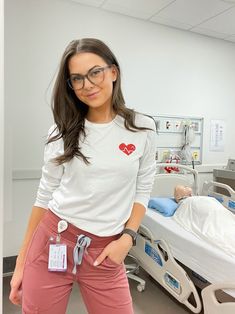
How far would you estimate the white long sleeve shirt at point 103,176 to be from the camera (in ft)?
2.97

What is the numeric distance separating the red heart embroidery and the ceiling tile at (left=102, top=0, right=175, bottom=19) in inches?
88.5

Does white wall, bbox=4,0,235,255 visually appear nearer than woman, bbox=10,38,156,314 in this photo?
No

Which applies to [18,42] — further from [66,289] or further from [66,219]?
[66,289]

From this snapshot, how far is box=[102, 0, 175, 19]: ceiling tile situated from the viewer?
267 centimetres

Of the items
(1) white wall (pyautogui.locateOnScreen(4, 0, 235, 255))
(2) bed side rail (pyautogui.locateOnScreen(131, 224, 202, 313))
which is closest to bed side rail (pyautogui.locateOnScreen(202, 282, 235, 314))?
(2) bed side rail (pyautogui.locateOnScreen(131, 224, 202, 313))

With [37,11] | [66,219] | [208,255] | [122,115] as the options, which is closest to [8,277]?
[208,255]

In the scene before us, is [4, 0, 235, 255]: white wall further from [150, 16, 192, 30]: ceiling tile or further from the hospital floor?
the hospital floor

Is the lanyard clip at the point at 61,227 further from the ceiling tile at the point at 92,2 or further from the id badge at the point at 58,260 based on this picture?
the ceiling tile at the point at 92,2

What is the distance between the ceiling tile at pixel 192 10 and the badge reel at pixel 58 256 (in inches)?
101

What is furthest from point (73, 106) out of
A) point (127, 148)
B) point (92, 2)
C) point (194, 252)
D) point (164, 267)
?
point (92, 2)

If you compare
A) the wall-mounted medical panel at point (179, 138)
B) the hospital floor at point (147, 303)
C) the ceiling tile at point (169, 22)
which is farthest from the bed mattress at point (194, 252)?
the ceiling tile at point (169, 22)

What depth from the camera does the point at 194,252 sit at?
1787 mm

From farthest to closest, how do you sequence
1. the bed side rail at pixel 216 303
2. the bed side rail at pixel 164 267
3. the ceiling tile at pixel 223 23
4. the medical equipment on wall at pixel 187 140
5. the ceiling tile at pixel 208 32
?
the medical equipment on wall at pixel 187 140 < the ceiling tile at pixel 208 32 < the ceiling tile at pixel 223 23 < the bed side rail at pixel 164 267 < the bed side rail at pixel 216 303

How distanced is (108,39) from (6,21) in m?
1.00
